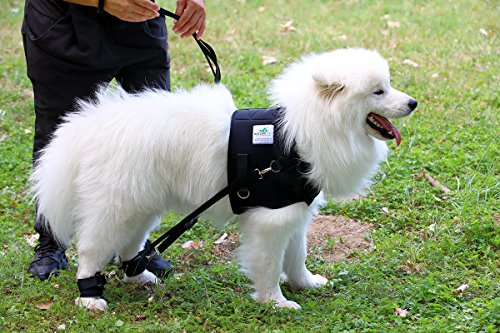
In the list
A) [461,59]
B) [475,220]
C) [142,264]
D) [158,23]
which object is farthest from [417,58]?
[142,264]

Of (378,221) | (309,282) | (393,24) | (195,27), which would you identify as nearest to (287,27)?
(393,24)

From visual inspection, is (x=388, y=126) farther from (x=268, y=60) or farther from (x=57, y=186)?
(x=268, y=60)

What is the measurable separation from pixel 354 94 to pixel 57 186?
1539mm

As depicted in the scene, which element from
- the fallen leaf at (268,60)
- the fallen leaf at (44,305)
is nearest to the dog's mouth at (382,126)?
the fallen leaf at (44,305)

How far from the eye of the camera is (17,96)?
6.61m

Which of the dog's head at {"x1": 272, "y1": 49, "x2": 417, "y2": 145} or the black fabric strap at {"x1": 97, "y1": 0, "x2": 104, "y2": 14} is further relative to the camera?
the black fabric strap at {"x1": 97, "y1": 0, "x2": 104, "y2": 14}

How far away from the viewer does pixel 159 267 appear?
4102mm

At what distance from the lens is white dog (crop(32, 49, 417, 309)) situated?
A: 11.1 ft

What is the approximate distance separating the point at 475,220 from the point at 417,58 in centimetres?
303

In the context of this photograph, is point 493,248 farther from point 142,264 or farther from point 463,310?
point 142,264

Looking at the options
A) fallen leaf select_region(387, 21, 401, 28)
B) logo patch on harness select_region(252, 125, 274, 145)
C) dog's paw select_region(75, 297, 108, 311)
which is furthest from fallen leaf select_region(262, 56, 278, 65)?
dog's paw select_region(75, 297, 108, 311)

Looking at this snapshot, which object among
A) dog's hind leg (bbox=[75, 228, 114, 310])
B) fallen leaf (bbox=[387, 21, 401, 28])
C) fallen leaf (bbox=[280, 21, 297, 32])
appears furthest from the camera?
fallen leaf (bbox=[280, 21, 297, 32])

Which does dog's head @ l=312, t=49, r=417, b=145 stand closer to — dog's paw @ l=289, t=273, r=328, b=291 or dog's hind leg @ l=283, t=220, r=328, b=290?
dog's hind leg @ l=283, t=220, r=328, b=290

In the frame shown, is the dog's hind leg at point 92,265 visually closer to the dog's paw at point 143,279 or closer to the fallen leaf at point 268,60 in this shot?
the dog's paw at point 143,279
